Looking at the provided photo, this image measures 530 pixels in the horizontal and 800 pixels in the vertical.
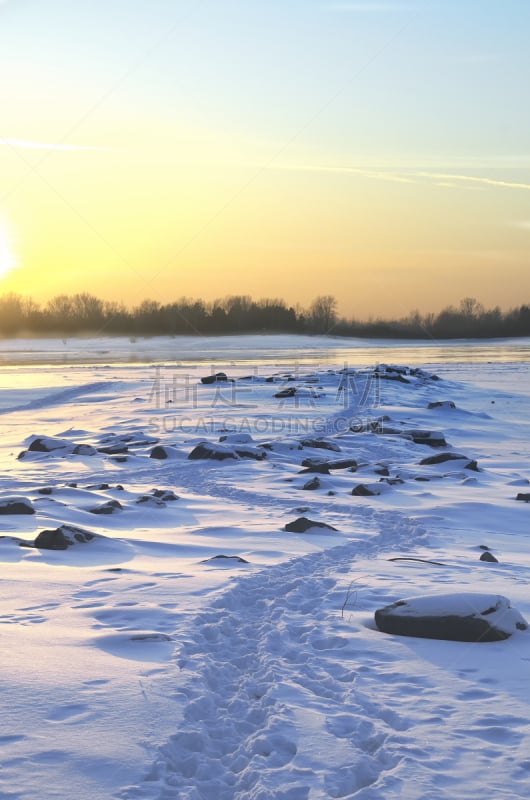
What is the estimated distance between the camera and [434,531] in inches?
306

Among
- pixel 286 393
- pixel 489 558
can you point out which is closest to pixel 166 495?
pixel 489 558

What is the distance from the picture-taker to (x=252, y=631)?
4.83 meters

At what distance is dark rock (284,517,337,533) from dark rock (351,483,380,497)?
1868mm

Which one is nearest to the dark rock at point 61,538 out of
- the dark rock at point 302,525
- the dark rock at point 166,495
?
the dark rock at point 302,525

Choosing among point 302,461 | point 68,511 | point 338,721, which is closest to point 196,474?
point 302,461

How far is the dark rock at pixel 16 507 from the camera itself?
8023 mm

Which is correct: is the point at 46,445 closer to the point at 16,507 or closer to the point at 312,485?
the point at 312,485

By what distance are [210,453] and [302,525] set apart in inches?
186

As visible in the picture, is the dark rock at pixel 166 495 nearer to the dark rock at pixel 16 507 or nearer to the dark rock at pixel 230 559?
the dark rock at pixel 16 507

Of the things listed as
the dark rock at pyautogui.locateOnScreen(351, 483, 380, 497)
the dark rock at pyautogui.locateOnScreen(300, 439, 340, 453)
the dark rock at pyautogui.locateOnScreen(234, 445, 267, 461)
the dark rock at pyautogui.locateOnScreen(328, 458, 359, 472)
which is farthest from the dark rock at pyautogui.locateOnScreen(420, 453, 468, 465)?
the dark rock at pyautogui.locateOnScreen(351, 483, 380, 497)

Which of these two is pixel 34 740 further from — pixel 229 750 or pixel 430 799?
pixel 430 799

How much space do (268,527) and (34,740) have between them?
4643 mm

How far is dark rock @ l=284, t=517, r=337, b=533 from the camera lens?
7613 mm

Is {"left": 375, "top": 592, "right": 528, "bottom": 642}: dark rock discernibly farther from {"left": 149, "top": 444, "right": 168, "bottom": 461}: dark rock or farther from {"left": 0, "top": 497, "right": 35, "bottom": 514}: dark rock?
{"left": 149, "top": 444, "right": 168, "bottom": 461}: dark rock
